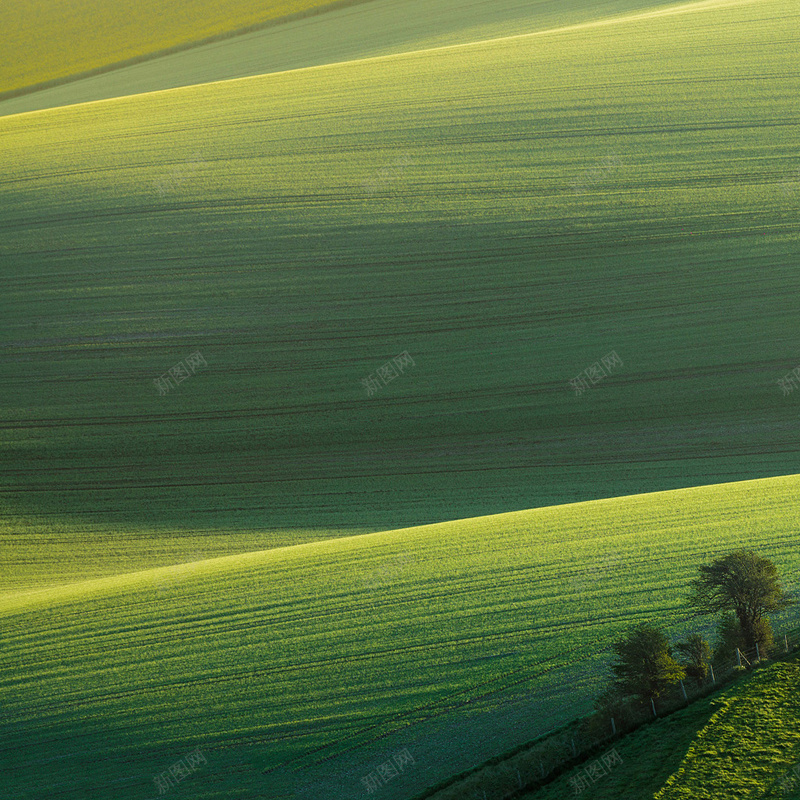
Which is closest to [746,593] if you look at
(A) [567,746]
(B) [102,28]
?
(A) [567,746]

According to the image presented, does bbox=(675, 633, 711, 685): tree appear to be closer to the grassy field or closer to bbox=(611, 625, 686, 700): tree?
bbox=(611, 625, 686, 700): tree

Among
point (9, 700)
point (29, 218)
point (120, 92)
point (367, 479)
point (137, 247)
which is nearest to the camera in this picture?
point (9, 700)

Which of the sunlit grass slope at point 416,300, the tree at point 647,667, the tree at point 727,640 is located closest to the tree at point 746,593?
the tree at point 727,640

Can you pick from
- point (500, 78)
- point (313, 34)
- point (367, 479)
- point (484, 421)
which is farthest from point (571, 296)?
point (313, 34)

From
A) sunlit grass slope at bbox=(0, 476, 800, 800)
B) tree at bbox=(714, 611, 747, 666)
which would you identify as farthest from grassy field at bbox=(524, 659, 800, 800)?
sunlit grass slope at bbox=(0, 476, 800, 800)

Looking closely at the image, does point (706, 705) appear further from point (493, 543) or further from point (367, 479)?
point (367, 479)

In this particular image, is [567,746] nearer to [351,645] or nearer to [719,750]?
[719,750]
